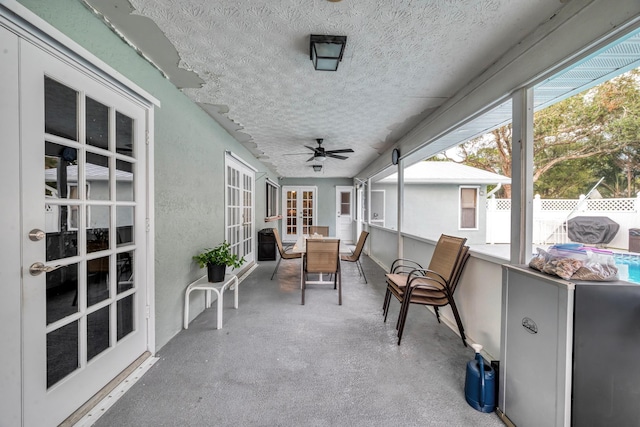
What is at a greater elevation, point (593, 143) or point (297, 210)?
point (593, 143)

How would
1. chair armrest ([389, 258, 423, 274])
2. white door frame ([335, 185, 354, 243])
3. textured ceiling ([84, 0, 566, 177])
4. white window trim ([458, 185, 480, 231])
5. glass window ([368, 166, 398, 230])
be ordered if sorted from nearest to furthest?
1. textured ceiling ([84, 0, 566, 177])
2. chair armrest ([389, 258, 423, 274])
3. white window trim ([458, 185, 480, 231])
4. glass window ([368, 166, 398, 230])
5. white door frame ([335, 185, 354, 243])

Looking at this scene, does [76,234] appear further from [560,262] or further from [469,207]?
[469,207]

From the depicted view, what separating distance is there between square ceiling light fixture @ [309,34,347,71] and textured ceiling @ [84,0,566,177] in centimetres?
6

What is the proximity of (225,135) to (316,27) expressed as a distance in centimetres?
268

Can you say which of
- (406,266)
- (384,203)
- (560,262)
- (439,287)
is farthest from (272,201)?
(560,262)

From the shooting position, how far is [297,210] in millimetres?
9906

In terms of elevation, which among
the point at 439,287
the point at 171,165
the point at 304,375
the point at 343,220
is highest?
the point at 171,165

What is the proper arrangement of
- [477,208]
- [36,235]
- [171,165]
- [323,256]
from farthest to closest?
[477,208] → [323,256] → [171,165] → [36,235]

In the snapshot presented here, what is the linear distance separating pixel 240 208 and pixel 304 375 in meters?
3.59

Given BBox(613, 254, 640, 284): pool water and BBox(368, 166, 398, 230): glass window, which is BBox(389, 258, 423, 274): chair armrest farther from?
BBox(368, 166, 398, 230): glass window

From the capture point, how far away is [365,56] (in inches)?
79.7

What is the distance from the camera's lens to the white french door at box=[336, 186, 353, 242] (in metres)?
9.90

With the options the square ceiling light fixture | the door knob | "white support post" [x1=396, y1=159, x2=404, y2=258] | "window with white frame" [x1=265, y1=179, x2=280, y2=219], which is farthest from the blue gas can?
"window with white frame" [x1=265, y1=179, x2=280, y2=219]

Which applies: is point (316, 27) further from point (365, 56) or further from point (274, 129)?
point (274, 129)
